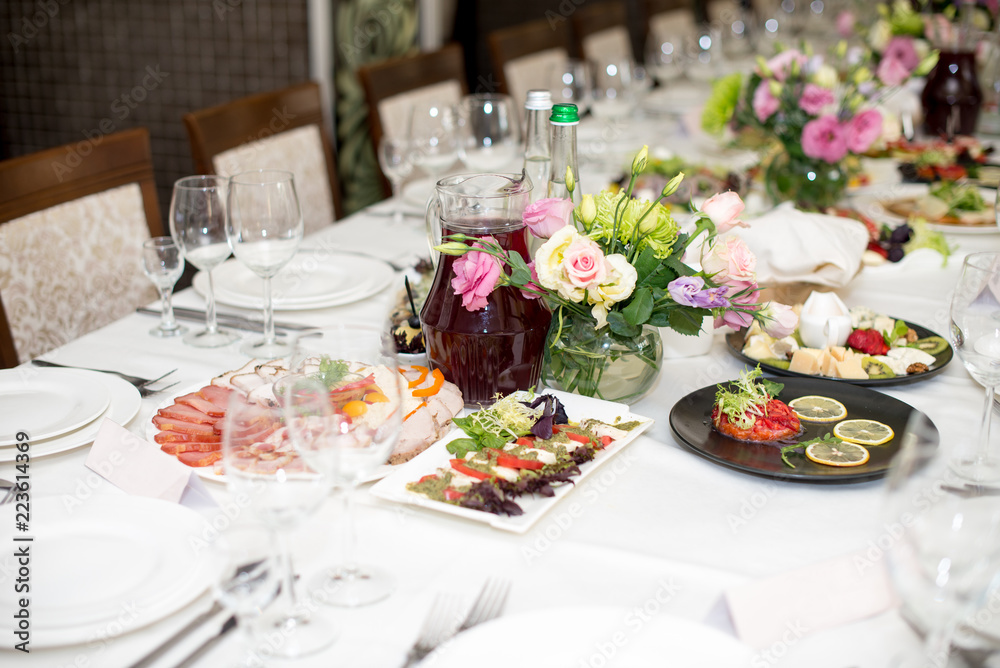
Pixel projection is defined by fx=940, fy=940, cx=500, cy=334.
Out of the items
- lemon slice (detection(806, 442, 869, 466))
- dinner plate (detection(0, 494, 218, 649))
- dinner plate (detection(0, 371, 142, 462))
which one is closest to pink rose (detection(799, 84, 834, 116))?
lemon slice (detection(806, 442, 869, 466))

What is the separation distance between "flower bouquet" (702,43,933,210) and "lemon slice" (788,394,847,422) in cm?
88

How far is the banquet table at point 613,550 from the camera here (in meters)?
0.75

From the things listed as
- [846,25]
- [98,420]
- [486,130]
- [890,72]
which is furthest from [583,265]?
[846,25]

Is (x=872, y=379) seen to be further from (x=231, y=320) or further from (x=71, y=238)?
(x=71, y=238)

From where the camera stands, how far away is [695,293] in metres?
1.05

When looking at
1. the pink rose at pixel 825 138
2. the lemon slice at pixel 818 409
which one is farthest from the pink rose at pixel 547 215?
the pink rose at pixel 825 138

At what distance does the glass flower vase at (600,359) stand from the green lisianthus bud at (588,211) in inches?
4.7

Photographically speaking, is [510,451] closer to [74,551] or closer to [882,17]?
[74,551]

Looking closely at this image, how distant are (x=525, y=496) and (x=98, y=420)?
0.51 meters

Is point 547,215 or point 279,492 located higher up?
point 547,215

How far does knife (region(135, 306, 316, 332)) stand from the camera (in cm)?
141

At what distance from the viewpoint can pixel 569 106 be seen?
3.78ft

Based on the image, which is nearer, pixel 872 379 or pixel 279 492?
pixel 279 492

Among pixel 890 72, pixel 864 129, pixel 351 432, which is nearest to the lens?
pixel 351 432
